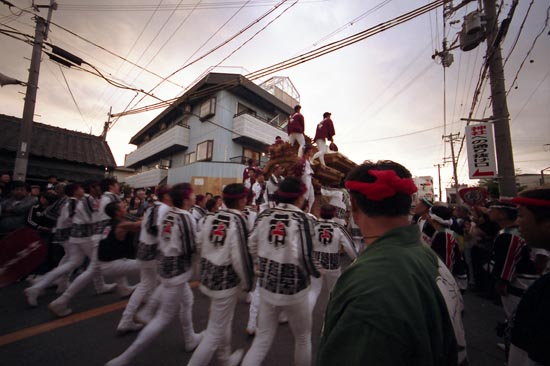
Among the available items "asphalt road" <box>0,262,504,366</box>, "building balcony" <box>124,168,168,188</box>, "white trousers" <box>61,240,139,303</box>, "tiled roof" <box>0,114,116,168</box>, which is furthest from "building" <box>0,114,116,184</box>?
"white trousers" <box>61,240,139,303</box>

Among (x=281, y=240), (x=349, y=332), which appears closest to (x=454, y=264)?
(x=281, y=240)

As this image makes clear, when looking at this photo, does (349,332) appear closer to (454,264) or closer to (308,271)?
(308,271)

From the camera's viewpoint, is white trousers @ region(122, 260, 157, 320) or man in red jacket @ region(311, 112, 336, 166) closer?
white trousers @ region(122, 260, 157, 320)

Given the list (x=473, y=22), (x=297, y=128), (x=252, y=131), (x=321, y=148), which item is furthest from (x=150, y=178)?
(x=473, y=22)

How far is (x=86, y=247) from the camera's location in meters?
4.21

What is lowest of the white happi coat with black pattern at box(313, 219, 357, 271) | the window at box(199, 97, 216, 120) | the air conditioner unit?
the white happi coat with black pattern at box(313, 219, 357, 271)

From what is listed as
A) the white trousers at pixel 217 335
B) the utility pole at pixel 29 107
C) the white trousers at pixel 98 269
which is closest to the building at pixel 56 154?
the utility pole at pixel 29 107

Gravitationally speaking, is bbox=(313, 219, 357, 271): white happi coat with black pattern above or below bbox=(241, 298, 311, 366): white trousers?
above

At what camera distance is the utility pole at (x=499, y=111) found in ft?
18.8

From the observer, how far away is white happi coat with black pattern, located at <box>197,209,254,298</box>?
2430 mm

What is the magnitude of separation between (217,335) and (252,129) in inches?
653

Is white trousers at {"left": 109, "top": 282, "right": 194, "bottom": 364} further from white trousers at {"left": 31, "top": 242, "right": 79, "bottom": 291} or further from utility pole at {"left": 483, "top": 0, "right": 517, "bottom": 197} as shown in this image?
utility pole at {"left": 483, "top": 0, "right": 517, "bottom": 197}

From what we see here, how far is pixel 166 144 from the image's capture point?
21766 millimetres

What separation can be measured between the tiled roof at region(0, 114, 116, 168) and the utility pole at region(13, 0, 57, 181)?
356 centimetres
